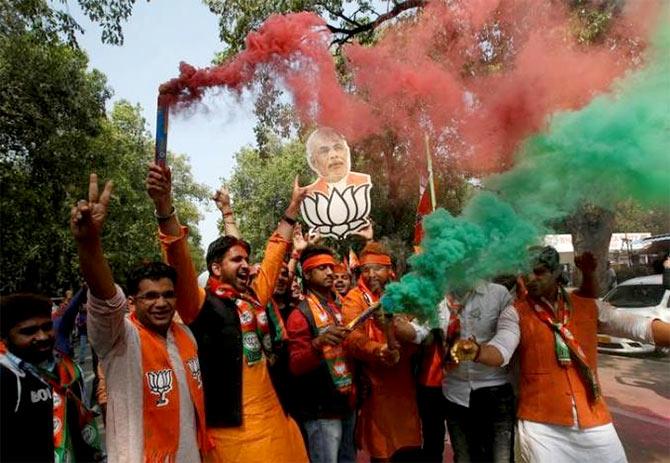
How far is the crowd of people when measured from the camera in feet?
8.13

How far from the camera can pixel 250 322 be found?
3.02 metres

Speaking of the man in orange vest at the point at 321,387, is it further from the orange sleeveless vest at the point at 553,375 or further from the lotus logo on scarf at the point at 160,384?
the orange sleeveless vest at the point at 553,375

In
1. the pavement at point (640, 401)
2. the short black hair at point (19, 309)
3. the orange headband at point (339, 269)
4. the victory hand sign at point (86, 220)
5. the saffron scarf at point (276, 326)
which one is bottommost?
the pavement at point (640, 401)

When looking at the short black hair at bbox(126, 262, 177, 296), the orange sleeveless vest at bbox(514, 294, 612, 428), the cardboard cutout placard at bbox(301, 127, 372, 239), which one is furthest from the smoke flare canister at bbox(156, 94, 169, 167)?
the cardboard cutout placard at bbox(301, 127, 372, 239)

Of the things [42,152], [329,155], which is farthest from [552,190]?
→ [42,152]

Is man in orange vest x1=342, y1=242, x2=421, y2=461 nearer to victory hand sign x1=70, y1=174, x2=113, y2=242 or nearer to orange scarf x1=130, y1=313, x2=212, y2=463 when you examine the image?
orange scarf x1=130, y1=313, x2=212, y2=463

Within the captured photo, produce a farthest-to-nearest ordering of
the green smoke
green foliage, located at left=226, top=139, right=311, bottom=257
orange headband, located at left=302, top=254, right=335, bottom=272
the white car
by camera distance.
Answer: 1. green foliage, located at left=226, top=139, right=311, bottom=257
2. the white car
3. orange headband, located at left=302, top=254, right=335, bottom=272
4. the green smoke

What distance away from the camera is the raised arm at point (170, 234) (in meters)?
2.72

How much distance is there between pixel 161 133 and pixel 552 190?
7.06 feet

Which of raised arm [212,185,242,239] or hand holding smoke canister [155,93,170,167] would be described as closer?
hand holding smoke canister [155,93,170,167]

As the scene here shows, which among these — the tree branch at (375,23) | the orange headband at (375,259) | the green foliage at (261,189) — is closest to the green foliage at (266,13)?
the tree branch at (375,23)

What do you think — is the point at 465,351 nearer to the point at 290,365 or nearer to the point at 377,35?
the point at 290,365

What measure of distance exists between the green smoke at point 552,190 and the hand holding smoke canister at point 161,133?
4.41 ft

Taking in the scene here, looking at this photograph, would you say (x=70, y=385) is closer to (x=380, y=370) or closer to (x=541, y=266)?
(x=380, y=370)
